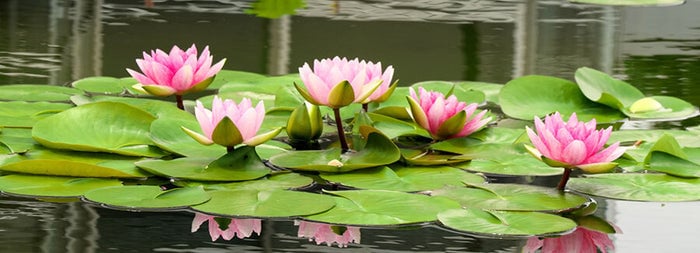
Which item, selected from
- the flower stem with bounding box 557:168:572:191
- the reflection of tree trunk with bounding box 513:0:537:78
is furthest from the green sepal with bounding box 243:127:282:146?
the reflection of tree trunk with bounding box 513:0:537:78

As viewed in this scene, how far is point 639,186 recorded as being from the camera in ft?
Result: 6.70

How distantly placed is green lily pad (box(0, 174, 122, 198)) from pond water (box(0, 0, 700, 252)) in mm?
33

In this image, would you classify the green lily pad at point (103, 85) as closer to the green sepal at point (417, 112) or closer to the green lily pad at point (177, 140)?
the green lily pad at point (177, 140)

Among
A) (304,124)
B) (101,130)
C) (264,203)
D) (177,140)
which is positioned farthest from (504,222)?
(101,130)

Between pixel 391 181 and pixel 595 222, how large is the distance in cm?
35

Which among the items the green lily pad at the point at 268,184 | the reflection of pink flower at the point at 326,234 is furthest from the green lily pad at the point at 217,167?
the reflection of pink flower at the point at 326,234

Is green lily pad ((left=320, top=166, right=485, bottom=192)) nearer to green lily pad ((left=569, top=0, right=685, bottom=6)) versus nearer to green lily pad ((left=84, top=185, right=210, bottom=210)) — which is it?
green lily pad ((left=84, top=185, right=210, bottom=210))

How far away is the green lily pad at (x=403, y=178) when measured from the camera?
2.00 m

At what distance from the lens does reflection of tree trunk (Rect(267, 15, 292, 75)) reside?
3430 mm

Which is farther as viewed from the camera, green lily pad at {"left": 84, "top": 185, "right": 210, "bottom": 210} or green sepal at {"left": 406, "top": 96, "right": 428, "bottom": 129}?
green sepal at {"left": 406, "top": 96, "right": 428, "bottom": 129}

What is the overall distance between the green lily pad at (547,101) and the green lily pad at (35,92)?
955 mm

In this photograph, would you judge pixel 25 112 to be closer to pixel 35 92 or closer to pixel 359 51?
pixel 35 92

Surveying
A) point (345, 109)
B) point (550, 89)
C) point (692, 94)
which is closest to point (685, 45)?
point (692, 94)

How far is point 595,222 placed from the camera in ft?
6.09
